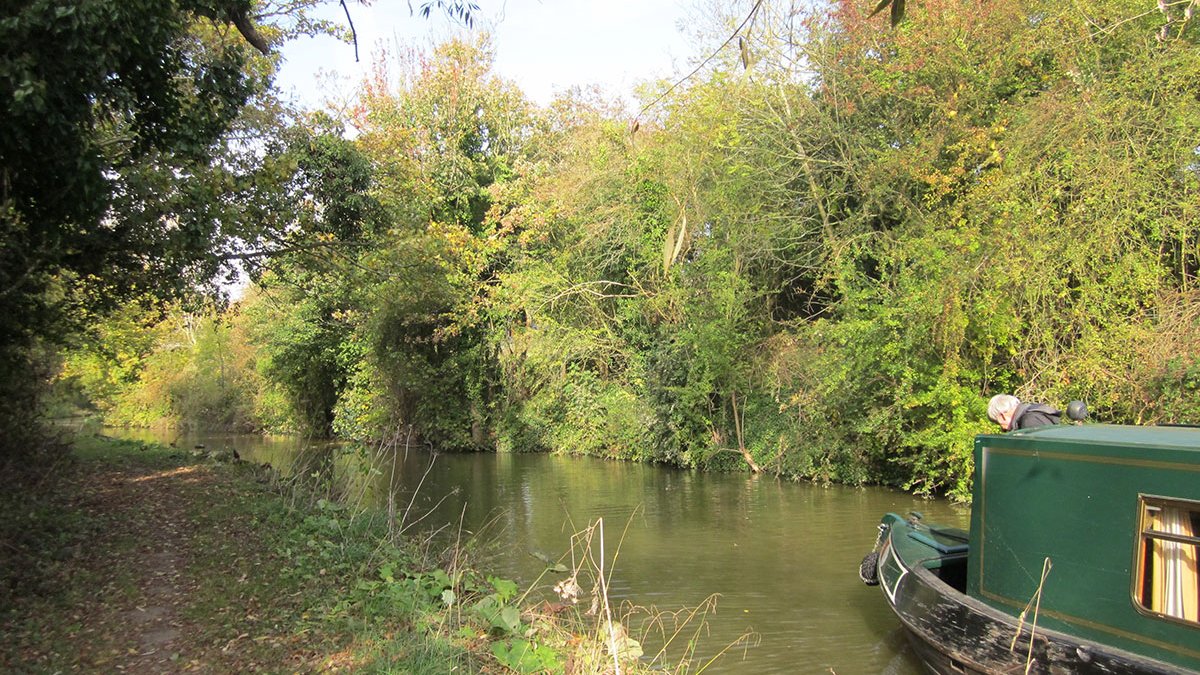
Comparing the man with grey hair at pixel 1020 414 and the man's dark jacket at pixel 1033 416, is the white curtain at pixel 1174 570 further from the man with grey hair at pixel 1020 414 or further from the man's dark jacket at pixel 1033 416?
the man's dark jacket at pixel 1033 416

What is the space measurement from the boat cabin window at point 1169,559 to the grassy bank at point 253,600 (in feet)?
11.2

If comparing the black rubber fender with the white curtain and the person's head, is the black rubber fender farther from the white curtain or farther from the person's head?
the white curtain

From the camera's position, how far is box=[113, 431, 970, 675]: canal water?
775cm

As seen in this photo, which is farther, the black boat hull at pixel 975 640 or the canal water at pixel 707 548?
the canal water at pixel 707 548

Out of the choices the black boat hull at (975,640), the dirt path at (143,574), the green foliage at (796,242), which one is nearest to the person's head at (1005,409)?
the black boat hull at (975,640)

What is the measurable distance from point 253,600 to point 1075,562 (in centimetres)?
637

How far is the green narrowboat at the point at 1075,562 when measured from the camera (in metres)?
4.90

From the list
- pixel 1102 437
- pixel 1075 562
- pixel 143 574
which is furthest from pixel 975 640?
pixel 143 574

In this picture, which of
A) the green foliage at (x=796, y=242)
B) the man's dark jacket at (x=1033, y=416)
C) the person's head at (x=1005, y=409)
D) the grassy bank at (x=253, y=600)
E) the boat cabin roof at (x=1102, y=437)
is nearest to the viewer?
the boat cabin roof at (x=1102, y=437)

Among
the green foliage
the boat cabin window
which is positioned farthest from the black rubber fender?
the green foliage

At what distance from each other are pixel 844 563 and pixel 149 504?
9.26 metres

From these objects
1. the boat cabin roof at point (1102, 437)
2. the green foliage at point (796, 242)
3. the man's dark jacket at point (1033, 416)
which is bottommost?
the boat cabin roof at point (1102, 437)

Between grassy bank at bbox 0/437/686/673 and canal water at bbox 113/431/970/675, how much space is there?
0.91 m

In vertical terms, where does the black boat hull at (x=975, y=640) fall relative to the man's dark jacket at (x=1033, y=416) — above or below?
below
